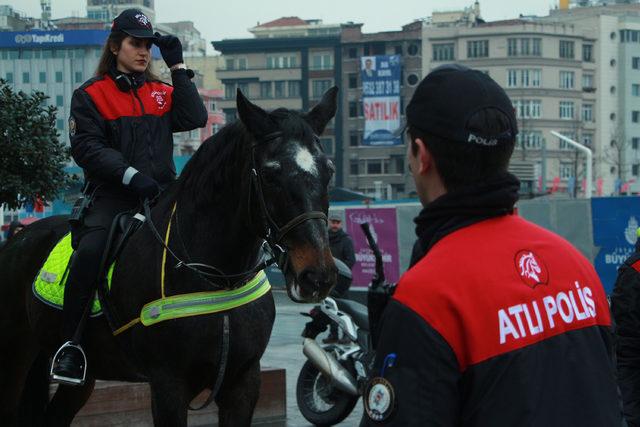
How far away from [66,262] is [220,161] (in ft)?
3.73

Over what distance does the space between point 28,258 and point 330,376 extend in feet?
11.9

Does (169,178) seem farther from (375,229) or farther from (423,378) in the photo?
(375,229)

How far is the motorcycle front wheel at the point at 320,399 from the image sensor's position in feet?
30.5

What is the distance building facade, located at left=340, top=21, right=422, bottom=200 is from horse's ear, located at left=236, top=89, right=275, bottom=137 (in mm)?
102120

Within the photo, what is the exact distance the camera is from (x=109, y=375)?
5586 millimetres

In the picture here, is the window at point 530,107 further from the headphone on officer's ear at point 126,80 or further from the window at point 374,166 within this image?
the headphone on officer's ear at point 126,80

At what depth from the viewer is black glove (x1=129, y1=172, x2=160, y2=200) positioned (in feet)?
17.3

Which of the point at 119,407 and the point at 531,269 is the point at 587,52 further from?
the point at 531,269

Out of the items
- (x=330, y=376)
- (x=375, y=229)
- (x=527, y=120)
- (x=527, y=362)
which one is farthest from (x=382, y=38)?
(x=527, y=362)

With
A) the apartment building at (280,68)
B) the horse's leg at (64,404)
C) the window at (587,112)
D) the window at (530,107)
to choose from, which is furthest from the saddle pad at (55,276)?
the apartment building at (280,68)

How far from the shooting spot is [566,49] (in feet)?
361

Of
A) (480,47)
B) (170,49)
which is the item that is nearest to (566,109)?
(480,47)

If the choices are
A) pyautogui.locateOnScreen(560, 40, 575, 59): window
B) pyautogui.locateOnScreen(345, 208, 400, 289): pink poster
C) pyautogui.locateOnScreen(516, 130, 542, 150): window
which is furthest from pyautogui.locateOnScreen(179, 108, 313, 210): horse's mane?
pyautogui.locateOnScreen(560, 40, 575, 59): window

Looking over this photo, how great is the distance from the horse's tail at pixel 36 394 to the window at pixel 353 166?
105 metres
